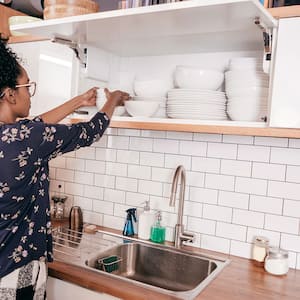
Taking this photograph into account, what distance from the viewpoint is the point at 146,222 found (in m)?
1.86

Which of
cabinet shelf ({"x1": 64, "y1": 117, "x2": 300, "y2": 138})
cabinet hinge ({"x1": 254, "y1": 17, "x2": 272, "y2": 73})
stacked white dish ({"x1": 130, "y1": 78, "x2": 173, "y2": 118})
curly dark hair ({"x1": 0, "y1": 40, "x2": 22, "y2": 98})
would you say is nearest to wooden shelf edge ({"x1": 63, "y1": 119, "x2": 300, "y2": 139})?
cabinet shelf ({"x1": 64, "y1": 117, "x2": 300, "y2": 138})

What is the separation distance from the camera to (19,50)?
1.92m

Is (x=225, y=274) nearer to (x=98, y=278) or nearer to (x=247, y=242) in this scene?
(x=247, y=242)

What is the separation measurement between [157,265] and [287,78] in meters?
1.03

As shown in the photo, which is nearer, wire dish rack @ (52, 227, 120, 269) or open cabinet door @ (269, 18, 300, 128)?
open cabinet door @ (269, 18, 300, 128)

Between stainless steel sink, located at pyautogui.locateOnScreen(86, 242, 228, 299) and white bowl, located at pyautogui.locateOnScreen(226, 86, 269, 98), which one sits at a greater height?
white bowl, located at pyautogui.locateOnScreen(226, 86, 269, 98)

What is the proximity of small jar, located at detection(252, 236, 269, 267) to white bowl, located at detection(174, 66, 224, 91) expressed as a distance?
0.69 metres

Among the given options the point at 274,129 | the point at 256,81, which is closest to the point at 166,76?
the point at 256,81

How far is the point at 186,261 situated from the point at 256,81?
33.6 inches

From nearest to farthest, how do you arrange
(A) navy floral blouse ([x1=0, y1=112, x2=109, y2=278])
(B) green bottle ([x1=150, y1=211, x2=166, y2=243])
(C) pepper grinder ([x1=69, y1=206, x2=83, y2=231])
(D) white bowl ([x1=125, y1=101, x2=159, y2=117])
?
(A) navy floral blouse ([x1=0, y1=112, x2=109, y2=278]) → (D) white bowl ([x1=125, y1=101, x2=159, y2=117]) → (B) green bottle ([x1=150, y1=211, x2=166, y2=243]) → (C) pepper grinder ([x1=69, y1=206, x2=83, y2=231])

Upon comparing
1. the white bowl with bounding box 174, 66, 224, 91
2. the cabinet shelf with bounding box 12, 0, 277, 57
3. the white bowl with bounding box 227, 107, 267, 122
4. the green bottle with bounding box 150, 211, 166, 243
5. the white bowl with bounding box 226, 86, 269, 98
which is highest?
the cabinet shelf with bounding box 12, 0, 277, 57

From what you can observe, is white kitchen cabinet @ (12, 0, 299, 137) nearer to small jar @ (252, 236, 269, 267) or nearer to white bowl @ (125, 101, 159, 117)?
white bowl @ (125, 101, 159, 117)

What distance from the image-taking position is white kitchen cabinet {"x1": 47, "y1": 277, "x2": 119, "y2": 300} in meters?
1.38

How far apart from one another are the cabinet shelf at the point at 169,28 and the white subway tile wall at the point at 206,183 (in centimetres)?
42
